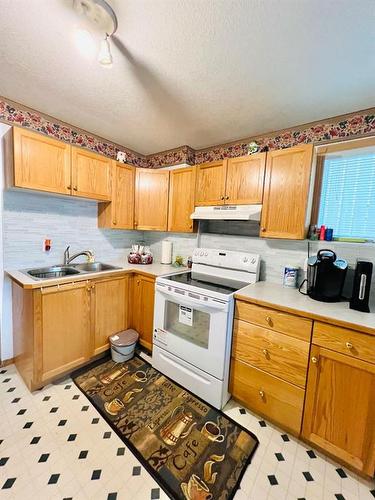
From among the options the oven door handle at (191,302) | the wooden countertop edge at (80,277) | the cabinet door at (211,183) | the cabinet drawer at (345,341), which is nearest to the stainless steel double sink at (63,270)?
the wooden countertop edge at (80,277)

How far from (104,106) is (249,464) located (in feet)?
9.33

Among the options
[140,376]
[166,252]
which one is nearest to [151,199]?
[166,252]

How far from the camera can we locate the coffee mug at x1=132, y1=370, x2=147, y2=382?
6.63 feet

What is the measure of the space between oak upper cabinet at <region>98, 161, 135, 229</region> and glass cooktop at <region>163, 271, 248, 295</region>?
98 cm

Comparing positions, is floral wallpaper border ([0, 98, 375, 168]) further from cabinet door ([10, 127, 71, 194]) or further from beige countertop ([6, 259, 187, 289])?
beige countertop ([6, 259, 187, 289])

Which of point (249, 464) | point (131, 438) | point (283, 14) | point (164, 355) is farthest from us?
point (164, 355)

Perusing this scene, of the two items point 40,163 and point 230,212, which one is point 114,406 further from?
point 40,163

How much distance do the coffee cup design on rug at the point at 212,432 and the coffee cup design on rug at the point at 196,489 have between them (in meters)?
0.27

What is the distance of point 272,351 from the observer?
1.55 meters

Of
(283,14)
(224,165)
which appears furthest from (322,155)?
(283,14)

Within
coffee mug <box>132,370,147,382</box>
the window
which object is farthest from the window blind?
coffee mug <box>132,370,147,382</box>

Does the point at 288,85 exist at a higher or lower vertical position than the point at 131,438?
higher

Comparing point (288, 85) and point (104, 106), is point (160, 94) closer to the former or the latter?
point (104, 106)

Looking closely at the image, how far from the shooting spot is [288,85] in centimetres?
149
